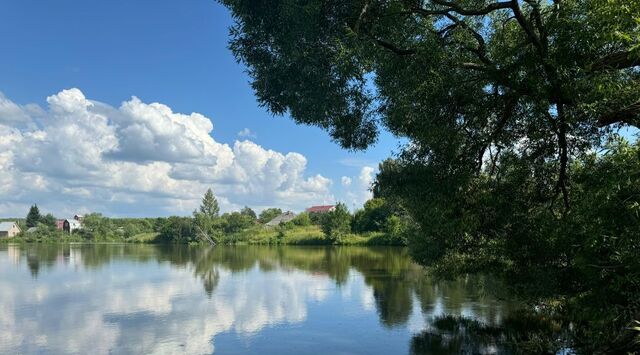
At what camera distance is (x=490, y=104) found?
9672mm

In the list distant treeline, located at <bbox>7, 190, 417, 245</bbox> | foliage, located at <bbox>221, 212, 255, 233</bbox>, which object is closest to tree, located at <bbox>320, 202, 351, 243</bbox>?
distant treeline, located at <bbox>7, 190, 417, 245</bbox>

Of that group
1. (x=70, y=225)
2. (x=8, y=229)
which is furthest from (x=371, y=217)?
(x=8, y=229)

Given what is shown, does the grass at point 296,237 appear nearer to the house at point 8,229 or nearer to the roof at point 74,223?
the roof at point 74,223

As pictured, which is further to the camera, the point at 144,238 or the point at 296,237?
the point at 144,238

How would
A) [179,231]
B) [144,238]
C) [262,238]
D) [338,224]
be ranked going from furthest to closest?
[144,238]
[179,231]
[262,238]
[338,224]

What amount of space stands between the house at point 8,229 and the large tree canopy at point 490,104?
432ft

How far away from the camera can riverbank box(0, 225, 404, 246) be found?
8206 cm

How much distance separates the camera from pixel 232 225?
110938 millimetres

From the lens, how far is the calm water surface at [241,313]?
16531 mm

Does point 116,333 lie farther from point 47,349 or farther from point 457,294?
point 457,294

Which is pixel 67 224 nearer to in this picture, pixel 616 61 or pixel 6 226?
pixel 6 226

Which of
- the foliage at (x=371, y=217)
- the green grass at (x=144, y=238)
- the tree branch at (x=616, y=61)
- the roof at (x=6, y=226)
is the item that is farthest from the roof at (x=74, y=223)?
the tree branch at (x=616, y=61)

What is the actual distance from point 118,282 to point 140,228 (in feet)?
322

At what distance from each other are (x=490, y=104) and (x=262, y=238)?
9455 centimetres
